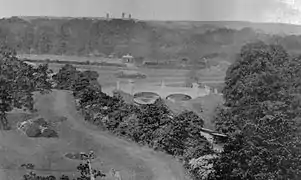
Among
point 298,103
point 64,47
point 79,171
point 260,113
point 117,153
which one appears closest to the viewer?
point 79,171

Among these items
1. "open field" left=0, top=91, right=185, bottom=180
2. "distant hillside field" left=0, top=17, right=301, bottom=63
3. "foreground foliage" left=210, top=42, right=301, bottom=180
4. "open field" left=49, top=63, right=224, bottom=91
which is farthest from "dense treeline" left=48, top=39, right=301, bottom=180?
"distant hillside field" left=0, top=17, right=301, bottom=63

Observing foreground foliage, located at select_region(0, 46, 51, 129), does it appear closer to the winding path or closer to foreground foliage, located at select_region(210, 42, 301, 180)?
the winding path

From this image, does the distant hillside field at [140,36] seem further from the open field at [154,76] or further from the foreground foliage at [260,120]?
the foreground foliage at [260,120]

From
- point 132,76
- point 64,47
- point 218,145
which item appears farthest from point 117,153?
point 64,47

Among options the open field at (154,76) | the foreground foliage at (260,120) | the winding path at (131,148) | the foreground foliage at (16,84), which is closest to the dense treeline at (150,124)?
the winding path at (131,148)

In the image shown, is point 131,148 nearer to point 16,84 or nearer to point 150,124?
point 150,124

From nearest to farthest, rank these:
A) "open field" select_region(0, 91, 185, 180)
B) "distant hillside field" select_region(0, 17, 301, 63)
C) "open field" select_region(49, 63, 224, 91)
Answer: "open field" select_region(0, 91, 185, 180) < "open field" select_region(49, 63, 224, 91) < "distant hillside field" select_region(0, 17, 301, 63)

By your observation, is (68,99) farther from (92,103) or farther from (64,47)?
(64,47)
